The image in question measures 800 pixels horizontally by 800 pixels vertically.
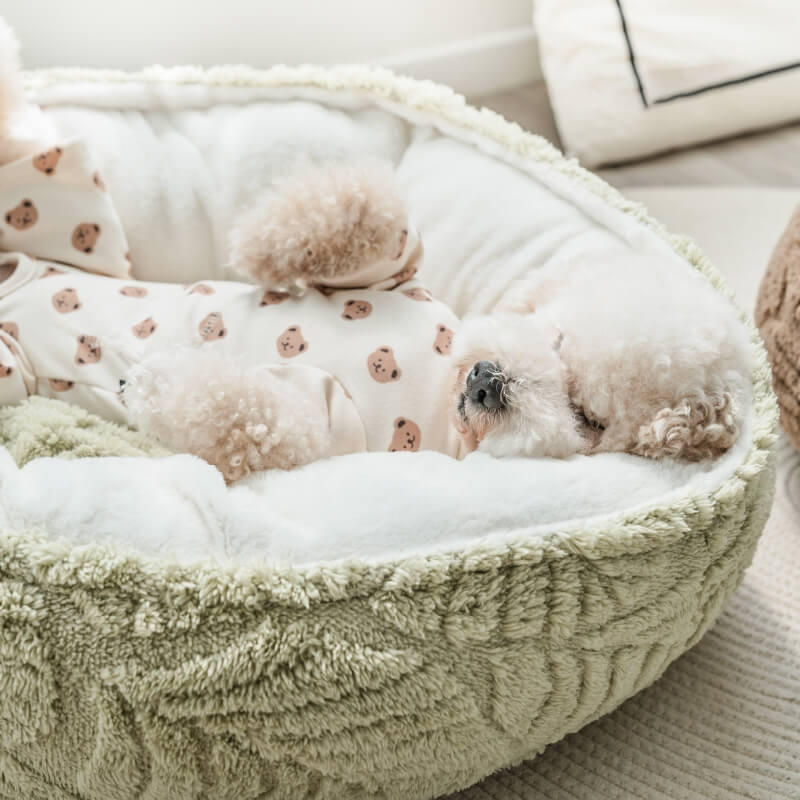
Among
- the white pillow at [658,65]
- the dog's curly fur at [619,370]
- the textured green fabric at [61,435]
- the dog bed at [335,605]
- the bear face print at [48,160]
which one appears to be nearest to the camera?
the dog bed at [335,605]

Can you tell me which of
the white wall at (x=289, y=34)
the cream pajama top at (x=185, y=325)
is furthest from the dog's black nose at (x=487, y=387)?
the white wall at (x=289, y=34)

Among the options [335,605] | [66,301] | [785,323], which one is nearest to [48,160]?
[66,301]

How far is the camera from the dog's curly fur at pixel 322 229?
3.80 feet

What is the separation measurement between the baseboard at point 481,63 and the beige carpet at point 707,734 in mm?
1271

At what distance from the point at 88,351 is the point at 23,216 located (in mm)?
243

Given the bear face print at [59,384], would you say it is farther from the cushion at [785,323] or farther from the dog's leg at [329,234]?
the cushion at [785,323]

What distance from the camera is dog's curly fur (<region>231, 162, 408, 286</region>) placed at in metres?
1.16

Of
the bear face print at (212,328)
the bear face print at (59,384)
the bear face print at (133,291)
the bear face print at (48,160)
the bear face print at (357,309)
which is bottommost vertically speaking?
the bear face print at (59,384)

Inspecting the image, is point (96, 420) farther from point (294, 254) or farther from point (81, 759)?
point (81, 759)

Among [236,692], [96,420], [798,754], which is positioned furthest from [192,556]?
[798,754]

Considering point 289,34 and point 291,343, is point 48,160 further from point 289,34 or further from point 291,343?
point 289,34

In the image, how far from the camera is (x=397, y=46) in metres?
1.92

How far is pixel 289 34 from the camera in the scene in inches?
70.9

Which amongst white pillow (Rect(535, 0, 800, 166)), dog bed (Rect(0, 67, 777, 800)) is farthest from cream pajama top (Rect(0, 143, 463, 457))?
white pillow (Rect(535, 0, 800, 166))
